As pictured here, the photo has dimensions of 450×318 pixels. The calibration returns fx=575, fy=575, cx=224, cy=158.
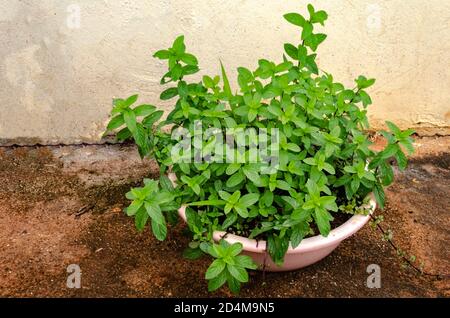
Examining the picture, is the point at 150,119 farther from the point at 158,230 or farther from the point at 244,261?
the point at 244,261

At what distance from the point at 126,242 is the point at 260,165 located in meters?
0.93

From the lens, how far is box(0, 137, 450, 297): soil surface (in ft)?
8.57

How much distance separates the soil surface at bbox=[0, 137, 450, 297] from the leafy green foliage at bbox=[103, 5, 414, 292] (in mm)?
303

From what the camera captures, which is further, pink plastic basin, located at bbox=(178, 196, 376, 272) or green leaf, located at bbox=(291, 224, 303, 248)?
pink plastic basin, located at bbox=(178, 196, 376, 272)

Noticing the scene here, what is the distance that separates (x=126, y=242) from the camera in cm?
286

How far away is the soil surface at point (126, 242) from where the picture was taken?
261 cm

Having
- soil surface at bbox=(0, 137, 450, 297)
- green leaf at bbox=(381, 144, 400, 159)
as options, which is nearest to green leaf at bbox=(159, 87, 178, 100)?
soil surface at bbox=(0, 137, 450, 297)

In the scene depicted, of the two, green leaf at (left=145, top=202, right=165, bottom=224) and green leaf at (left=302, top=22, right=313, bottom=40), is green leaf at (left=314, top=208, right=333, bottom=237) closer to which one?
green leaf at (left=145, top=202, right=165, bottom=224)

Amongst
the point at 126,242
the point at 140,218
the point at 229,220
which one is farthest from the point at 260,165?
the point at 126,242

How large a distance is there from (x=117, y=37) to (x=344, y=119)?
143 cm

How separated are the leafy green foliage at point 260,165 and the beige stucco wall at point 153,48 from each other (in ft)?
2.50

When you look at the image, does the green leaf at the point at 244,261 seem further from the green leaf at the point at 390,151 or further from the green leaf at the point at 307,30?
the green leaf at the point at 307,30
